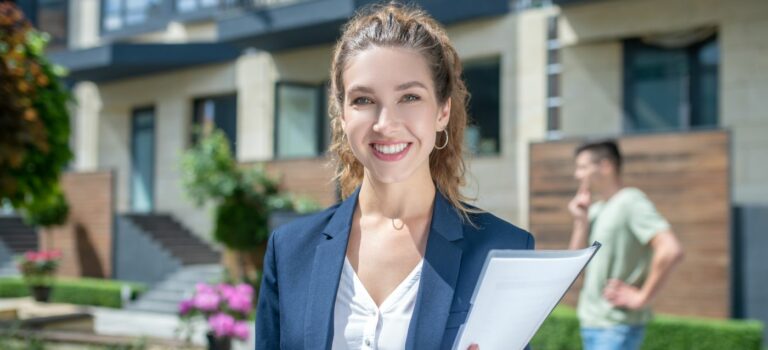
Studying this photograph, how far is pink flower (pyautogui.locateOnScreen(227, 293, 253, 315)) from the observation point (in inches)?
373

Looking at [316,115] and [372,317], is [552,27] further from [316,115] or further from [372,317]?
[372,317]

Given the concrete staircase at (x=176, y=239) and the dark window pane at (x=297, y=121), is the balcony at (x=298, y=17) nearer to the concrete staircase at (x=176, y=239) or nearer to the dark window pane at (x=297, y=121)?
the dark window pane at (x=297, y=121)

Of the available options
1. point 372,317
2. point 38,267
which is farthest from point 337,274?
point 38,267

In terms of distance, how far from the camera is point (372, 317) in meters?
2.39

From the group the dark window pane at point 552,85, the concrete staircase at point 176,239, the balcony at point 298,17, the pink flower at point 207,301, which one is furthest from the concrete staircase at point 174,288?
the pink flower at point 207,301

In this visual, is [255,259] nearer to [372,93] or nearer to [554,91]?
[554,91]

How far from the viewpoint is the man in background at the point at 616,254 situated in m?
5.05

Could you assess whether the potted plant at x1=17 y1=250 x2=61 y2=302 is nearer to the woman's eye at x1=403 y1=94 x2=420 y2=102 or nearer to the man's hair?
the man's hair

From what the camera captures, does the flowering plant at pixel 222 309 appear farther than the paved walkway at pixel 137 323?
No

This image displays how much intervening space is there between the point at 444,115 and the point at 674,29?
13693 mm

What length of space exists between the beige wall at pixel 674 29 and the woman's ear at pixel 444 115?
1142cm

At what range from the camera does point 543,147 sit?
14539mm

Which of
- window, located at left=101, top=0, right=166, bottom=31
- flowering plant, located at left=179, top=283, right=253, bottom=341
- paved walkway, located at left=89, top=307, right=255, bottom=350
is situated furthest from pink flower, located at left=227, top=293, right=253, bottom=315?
window, located at left=101, top=0, right=166, bottom=31

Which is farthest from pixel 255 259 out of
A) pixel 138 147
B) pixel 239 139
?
pixel 138 147
